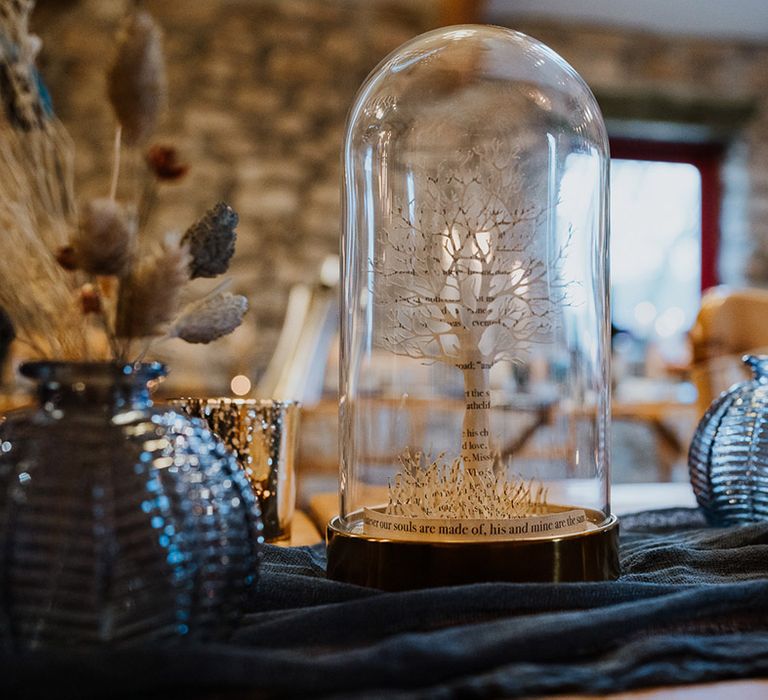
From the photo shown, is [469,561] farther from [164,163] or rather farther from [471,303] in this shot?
[164,163]

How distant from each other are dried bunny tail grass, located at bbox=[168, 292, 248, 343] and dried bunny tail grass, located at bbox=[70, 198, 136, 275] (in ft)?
0.42

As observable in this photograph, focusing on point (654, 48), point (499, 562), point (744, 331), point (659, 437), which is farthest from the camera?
point (654, 48)

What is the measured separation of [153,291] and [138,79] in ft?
0.34

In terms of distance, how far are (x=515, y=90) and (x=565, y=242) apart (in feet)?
0.42

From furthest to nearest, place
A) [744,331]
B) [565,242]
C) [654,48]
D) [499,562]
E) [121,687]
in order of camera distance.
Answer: [654,48], [744,331], [565,242], [499,562], [121,687]

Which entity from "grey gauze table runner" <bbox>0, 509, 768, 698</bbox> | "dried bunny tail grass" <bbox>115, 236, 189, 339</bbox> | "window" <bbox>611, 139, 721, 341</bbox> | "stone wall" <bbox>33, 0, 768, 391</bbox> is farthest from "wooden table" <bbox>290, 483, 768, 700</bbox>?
"window" <bbox>611, 139, 721, 341</bbox>

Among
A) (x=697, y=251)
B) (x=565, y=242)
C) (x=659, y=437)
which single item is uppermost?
(x=697, y=251)

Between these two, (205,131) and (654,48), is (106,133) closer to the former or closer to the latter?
(205,131)

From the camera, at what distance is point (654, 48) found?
5105 mm

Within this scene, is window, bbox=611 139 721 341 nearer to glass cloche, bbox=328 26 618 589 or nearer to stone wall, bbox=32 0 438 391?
stone wall, bbox=32 0 438 391

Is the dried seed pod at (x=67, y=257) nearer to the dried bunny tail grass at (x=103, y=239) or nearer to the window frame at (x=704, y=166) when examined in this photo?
the dried bunny tail grass at (x=103, y=239)

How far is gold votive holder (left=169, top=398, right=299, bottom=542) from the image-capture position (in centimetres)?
70

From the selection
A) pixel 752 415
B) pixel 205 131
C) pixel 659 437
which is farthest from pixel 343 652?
pixel 205 131

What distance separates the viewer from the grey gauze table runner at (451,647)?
37 cm
